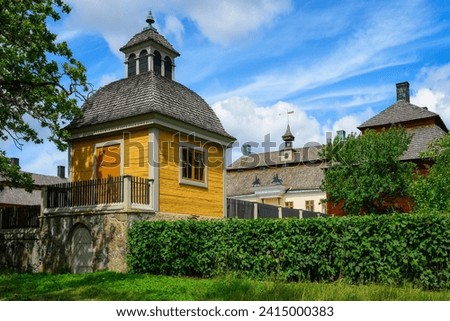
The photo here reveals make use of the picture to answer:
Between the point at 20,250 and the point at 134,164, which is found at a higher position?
the point at 134,164

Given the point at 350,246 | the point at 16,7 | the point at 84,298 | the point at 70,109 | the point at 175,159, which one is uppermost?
the point at 16,7

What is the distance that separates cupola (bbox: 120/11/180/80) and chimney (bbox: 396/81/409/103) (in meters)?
24.4

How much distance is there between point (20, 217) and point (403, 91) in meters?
31.9

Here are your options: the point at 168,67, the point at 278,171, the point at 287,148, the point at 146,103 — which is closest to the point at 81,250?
the point at 146,103

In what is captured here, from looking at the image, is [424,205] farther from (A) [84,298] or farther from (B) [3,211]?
(B) [3,211]

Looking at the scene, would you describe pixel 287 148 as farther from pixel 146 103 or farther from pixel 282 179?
pixel 146 103

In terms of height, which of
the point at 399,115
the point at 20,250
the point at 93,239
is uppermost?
the point at 399,115

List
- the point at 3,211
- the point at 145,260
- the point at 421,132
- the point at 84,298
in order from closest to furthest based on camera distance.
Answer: the point at 84,298 < the point at 145,260 < the point at 3,211 < the point at 421,132

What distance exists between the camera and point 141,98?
19875mm

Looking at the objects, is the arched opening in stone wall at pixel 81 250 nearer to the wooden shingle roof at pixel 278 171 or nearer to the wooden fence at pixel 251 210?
the wooden fence at pixel 251 210

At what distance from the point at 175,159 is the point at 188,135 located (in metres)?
1.36

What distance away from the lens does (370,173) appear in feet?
102

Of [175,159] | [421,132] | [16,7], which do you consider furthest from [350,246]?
[421,132]
